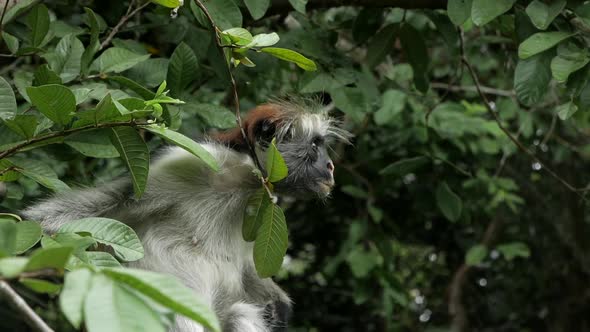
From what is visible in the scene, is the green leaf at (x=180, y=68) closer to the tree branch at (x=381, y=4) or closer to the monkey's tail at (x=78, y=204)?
the monkey's tail at (x=78, y=204)

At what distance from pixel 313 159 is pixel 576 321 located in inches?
224

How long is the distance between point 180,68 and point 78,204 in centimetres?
72

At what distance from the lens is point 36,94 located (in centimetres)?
247

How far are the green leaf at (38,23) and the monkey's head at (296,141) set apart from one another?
994mm

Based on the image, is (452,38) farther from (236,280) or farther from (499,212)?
(499,212)

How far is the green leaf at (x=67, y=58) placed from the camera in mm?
3340

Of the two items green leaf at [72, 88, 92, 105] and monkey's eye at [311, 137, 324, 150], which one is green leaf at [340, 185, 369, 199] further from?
green leaf at [72, 88, 92, 105]

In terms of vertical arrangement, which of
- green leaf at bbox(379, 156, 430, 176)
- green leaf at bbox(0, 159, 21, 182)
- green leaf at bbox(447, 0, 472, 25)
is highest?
green leaf at bbox(0, 159, 21, 182)

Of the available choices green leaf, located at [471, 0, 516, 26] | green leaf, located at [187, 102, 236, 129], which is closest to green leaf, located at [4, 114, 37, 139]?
green leaf, located at [187, 102, 236, 129]

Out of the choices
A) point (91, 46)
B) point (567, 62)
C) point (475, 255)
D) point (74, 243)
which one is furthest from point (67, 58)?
point (475, 255)

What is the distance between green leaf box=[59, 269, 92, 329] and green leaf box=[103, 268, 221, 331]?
78 millimetres

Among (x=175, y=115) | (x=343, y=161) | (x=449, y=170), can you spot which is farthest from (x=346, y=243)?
(x=175, y=115)

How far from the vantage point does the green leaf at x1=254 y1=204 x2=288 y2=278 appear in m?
2.77

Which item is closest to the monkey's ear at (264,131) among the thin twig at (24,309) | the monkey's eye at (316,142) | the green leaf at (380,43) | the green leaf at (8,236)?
the monkey's eye at (316,142)
